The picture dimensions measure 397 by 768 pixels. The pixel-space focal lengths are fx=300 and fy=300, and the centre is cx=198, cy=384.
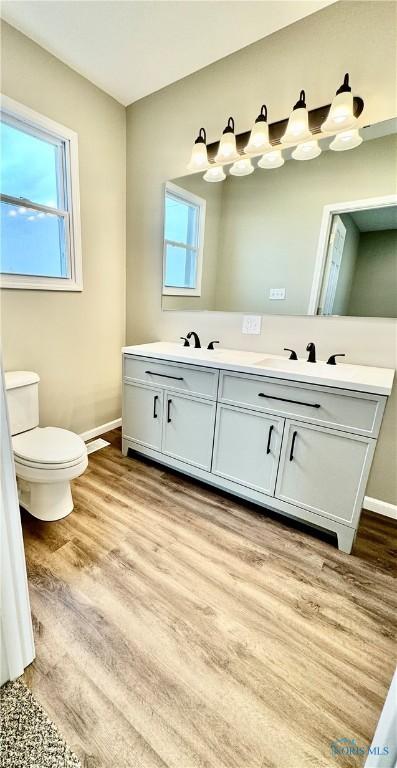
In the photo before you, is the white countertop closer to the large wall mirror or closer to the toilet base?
the large wall mirror

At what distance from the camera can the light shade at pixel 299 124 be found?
162 centimetres

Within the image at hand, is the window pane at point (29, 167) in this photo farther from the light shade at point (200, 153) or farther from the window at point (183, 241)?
the light shade at point (200, 153)

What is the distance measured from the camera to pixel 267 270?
1.98 meters

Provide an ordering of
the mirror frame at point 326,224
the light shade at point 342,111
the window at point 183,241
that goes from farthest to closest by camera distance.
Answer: the window at point 183,241, the mirror frame at point 326,224, the light shade at point 342,111

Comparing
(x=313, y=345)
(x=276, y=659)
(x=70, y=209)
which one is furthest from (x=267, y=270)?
(x=276, y=659)

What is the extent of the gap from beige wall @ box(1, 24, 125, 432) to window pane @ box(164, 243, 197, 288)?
490 millimetres

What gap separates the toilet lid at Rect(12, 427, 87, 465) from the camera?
1.55m

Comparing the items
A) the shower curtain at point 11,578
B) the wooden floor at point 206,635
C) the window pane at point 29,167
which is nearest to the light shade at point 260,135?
the window pane at point 29,167

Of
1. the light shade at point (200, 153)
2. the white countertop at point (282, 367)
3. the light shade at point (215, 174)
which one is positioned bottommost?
the white countertop at point (282, 367)

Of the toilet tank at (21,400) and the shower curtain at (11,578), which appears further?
the toilet tank at (21,400)

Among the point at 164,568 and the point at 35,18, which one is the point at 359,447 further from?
the point at 35,18

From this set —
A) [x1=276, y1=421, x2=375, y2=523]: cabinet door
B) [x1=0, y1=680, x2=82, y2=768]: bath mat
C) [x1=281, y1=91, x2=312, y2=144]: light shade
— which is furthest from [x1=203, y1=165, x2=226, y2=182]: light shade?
[x1=0, y1=680, x2=82, y2=768]: bath mat

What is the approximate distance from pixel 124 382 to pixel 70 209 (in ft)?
4.21

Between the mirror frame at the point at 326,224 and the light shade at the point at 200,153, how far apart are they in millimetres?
895
